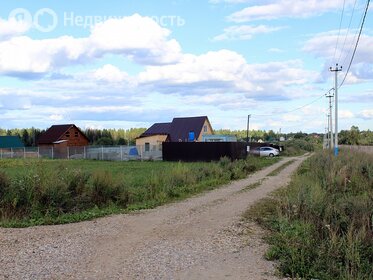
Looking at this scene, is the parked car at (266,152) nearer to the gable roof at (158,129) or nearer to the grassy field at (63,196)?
the gable roof at (158,129)

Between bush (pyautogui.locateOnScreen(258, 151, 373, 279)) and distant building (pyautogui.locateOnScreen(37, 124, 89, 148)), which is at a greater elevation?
distant building (pyautogui.locateOnScreen(37, 124, 89, 148))

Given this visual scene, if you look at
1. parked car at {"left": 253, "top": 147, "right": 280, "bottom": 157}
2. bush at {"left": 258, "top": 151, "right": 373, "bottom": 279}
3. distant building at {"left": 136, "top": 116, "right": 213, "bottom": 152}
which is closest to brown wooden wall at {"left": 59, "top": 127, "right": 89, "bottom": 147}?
distant building at {"left": 136, "top": 116, "right": 213, "bottom": 152}

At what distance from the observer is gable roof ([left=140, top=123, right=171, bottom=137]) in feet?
239

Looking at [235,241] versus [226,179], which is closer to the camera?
[235,241]

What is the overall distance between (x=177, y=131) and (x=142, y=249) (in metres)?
64.7

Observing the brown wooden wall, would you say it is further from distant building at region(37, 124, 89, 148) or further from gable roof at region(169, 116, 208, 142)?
gable roof at region(169, 116, 208, 142)

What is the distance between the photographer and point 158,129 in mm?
74438

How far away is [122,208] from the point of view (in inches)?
497

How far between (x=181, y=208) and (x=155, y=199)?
5.45 ft

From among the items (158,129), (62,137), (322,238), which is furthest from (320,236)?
(62,137)

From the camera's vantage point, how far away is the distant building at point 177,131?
233 feet

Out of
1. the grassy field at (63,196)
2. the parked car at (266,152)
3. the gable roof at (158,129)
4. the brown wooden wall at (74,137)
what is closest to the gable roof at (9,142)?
the brown wooden wall at (74,137)

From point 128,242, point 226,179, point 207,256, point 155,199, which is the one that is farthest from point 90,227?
point 226,179

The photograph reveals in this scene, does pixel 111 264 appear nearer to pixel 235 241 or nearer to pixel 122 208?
pixel 235 241
